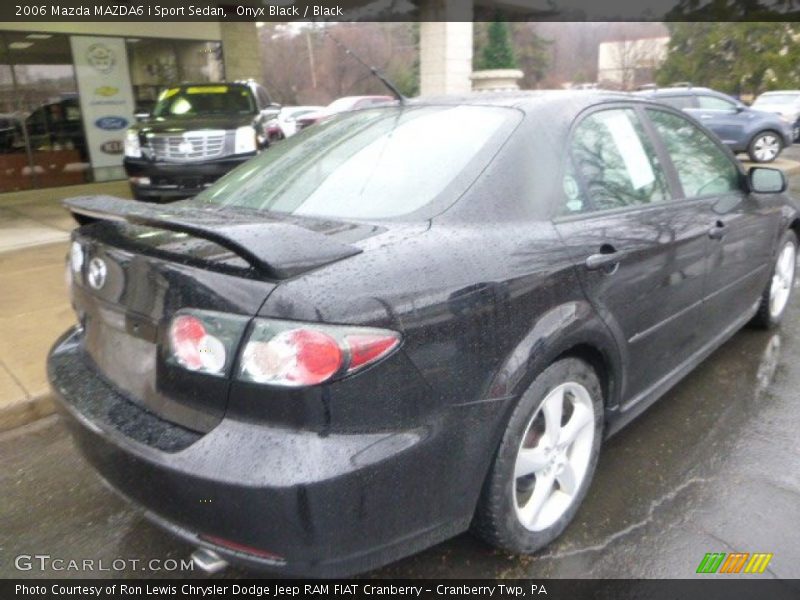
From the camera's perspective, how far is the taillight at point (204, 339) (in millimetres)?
1603

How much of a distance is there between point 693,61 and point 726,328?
36813mm

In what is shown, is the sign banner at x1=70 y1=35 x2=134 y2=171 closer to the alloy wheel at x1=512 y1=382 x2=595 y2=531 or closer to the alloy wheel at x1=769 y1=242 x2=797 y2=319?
the alloy wheel at x1=769 y1=242 x2=797 y2=319

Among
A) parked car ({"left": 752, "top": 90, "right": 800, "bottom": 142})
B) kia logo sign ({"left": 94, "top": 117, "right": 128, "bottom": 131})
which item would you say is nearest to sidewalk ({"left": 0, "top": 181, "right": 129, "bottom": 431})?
kia logo sign ({"left": 94, "top": 117, "right": 128, "bottom": 131})

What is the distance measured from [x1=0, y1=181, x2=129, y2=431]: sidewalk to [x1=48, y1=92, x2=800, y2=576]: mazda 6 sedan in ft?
3.88

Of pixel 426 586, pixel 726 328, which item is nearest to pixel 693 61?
pixel 726 328

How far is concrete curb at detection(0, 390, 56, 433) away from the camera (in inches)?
127

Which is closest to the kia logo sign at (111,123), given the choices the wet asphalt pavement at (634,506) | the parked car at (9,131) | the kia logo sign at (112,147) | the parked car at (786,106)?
the kia logo sign at (112,147)

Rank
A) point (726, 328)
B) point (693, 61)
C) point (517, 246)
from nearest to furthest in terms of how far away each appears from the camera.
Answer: point (517, 246)
point (726, 328)
point (693, 61)

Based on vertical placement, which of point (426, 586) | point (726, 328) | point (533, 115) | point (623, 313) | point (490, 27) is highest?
point (490, 27)

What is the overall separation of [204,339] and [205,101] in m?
8.81

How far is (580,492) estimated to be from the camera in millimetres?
2404

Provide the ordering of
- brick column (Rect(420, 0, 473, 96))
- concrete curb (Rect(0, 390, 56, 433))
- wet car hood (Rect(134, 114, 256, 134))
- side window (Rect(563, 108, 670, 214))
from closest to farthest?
side window (Rect(563, 108, 670, 214)), concrete curb (Rect(0, 390, 56, 433)), wet car hood (Rect(134, 114, 256, 134)), brick column (Rect(420, 0, 473, 96))

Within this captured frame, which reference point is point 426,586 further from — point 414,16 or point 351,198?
point 414,16

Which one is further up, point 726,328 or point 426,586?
point 726,328
